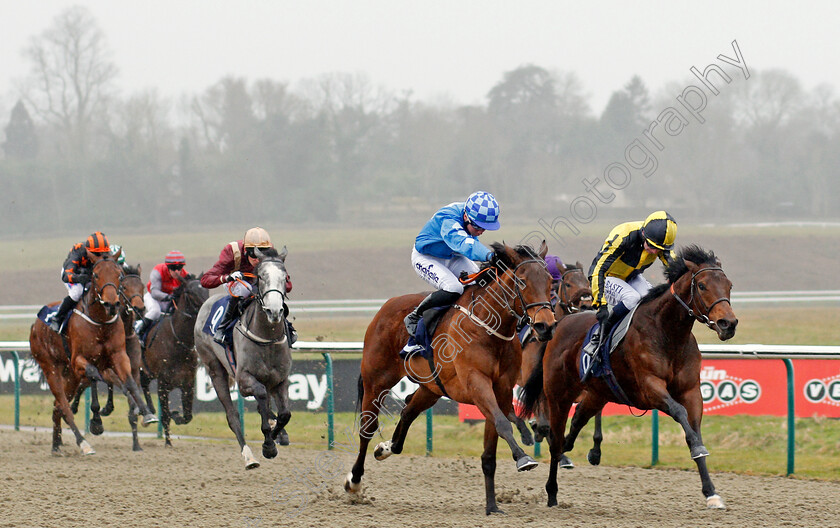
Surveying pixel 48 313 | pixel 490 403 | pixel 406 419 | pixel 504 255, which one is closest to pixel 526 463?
pixel 490 403

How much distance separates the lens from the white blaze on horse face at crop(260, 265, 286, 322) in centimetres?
677

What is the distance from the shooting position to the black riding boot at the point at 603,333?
6254 millimetres

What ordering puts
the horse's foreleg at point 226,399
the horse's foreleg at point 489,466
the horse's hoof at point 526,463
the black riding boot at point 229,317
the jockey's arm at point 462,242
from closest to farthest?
the horse's hoof at point 526,463, the jockey's arm at point 462,242, the horse's foreleg at point 489,466, the horse's foreleg at point 226,399, the black riding boot at point 229,317

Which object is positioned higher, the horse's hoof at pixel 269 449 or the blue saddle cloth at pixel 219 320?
the blue saddle cloth at pixel 219 320

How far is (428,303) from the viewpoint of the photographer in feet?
20.3

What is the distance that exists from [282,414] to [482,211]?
2.40 meters

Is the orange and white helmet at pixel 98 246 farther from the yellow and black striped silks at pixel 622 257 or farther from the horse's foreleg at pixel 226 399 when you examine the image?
the yellow and black striped silks at pixel 622 257

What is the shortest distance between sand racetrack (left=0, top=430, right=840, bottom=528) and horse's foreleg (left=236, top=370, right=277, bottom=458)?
31cm

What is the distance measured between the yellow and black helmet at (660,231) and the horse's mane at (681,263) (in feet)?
0.50

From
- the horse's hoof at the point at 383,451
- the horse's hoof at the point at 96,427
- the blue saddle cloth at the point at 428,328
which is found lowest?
the horse's hoof at the point at 96,427

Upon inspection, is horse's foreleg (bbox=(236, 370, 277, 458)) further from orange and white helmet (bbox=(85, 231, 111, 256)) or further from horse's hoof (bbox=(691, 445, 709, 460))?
horse's hoof (bbox=(691, 445, 709, 460))

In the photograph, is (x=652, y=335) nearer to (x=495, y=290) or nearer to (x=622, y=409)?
(x=495, y=290)

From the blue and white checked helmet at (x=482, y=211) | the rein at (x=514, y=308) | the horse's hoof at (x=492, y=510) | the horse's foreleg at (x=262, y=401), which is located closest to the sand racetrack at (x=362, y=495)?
the horse's hoof at (x=492, y=510)

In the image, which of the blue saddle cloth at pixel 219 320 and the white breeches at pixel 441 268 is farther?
the blue saddle cloth at pixel 219 320
